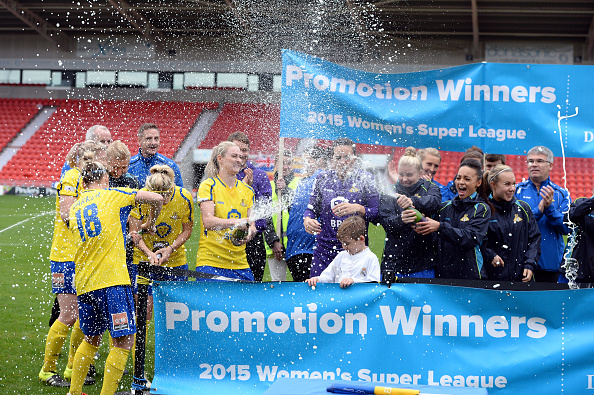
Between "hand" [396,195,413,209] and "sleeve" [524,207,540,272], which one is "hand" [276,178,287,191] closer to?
"hand" [396,195,413,209]

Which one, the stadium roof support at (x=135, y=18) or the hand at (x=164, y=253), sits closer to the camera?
the hand at (x=164, y=253)

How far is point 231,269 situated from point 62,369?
5.94ft

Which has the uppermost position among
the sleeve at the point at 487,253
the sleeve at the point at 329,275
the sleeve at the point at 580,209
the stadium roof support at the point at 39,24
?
the stadium roof support at the point at 39,24

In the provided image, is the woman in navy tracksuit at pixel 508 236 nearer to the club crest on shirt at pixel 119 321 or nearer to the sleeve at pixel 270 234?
the sleeve at pixel 270 234

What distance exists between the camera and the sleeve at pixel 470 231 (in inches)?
178

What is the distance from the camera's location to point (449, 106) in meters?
4.82

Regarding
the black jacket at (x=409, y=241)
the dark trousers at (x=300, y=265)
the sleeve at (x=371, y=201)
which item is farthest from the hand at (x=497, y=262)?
the dark trousers at (x=300, y=265)

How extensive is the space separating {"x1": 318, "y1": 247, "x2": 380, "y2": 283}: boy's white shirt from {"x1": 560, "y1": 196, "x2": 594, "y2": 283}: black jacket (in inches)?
66.8

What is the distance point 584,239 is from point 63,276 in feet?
14.0

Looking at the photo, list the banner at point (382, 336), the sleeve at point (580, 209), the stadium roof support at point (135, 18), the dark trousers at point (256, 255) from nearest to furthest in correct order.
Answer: the banner at point (382, 336) < the sleeve at point (580, 209) < the dark trousers at point (256, 255) < the stadium roof support at point (135, 18)

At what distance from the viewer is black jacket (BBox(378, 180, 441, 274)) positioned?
4.88 metres

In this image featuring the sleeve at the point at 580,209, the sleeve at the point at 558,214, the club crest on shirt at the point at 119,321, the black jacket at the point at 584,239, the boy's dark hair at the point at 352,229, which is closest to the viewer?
the club crest on shirt at the point at 119,321

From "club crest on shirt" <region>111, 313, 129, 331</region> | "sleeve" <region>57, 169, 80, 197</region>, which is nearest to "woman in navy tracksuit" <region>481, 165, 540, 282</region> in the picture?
"club crest on shirt" <region>111, 313, 129, 331</region>

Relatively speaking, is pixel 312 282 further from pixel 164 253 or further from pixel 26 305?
pixel 26 305
